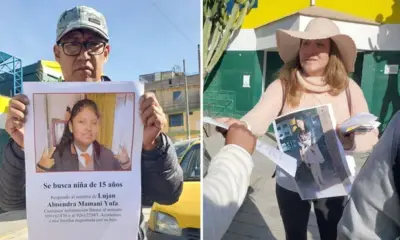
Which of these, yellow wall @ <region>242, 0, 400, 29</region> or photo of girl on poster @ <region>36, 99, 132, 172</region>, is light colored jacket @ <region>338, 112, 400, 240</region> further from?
yellow wall @ <region>242, 0, 400, 29</region>

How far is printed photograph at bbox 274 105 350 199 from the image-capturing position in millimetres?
1639

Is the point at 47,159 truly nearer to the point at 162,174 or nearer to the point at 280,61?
the point at 162,174

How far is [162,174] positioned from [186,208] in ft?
0.41

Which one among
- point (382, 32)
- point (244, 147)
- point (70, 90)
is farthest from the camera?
point (382, 32)

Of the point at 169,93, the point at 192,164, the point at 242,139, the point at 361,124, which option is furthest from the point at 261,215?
the point at 169,93

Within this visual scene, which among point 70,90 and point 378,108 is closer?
point 70,90

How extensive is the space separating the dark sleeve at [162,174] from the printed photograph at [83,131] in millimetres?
53

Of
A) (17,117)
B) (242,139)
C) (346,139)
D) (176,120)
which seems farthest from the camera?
(346,139)

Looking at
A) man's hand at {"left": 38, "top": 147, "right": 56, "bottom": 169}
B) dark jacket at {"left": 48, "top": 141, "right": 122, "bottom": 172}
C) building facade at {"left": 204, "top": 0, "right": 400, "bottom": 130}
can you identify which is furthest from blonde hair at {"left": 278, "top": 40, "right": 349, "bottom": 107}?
man's hand at {"left": 38, "top": 147, "right": 56, "bottom": 169}

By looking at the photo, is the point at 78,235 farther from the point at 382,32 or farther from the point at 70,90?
the point at 382,32

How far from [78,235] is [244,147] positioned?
20.6 inches

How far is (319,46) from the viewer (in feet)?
5.60

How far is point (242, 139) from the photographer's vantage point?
48.6 inches

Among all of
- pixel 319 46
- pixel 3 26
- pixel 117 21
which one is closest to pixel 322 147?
pixel 319 46
